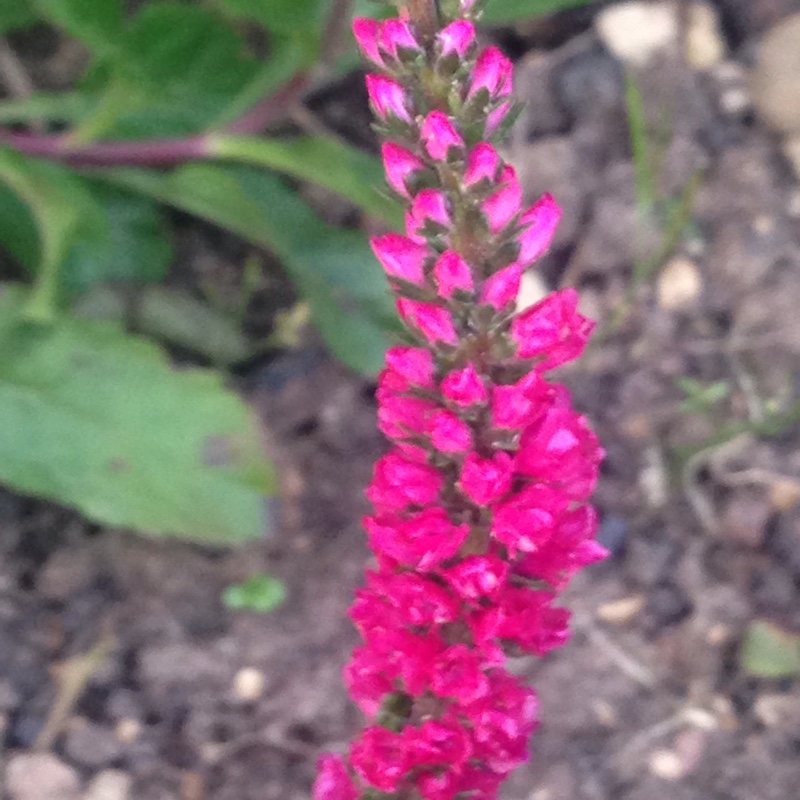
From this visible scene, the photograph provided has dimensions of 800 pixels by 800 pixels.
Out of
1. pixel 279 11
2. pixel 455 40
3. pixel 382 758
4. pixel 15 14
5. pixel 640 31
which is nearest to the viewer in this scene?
pixel 455 40

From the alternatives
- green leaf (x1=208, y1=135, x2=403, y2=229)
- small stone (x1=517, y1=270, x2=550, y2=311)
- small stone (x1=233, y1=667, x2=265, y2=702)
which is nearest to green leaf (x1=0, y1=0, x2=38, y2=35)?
green leaf (x1=208, y1=135, x2=403, y2=229)

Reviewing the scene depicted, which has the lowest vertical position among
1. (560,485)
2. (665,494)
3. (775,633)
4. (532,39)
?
(560,485)

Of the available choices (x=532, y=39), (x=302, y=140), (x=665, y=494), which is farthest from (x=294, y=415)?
(x=532, y=39)

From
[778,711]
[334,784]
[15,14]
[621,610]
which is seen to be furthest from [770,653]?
[15,14]

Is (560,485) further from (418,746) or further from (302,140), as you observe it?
(302,140)

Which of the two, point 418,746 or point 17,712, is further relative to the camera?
point 17,712

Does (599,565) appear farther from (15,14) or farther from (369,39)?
(15,14)
